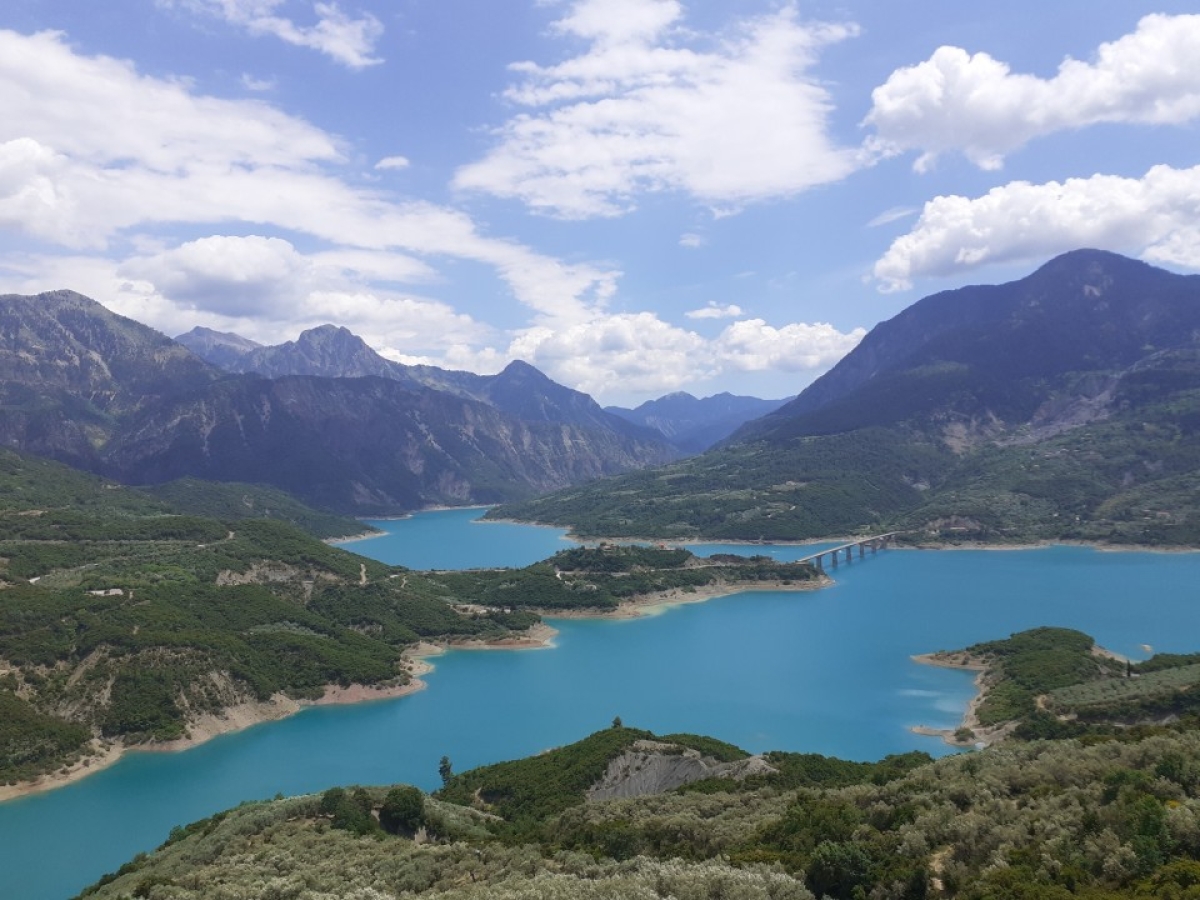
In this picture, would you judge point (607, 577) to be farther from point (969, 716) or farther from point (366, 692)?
point (969, 716)

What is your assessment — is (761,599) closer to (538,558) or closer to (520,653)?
(520,653)

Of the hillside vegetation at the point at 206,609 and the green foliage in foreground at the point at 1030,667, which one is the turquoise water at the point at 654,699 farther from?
the hillside vegetation at the point at 206,609

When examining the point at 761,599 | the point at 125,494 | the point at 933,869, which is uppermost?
the point at 125,494

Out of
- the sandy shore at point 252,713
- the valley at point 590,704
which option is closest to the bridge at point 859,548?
the valley at point 590,704

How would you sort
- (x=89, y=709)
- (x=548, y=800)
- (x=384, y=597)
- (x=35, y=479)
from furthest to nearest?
1. (x=35, y=479)
2. (x=384, y=597)
3. (x=89, y=709)
4. (x=548, y=800)

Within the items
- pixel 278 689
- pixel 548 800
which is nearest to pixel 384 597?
pixel 278 689

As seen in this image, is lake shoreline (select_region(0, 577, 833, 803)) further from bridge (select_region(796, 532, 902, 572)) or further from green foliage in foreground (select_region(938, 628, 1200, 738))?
green foliage in foreground (select_region(938, 628, 1200, 738))

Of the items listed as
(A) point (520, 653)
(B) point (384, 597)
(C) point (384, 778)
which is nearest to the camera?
(C) point (384, 778)

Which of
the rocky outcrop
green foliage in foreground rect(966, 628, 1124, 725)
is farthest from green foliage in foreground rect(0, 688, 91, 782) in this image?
green foliage in foreground rect(966, 628, 1124, 725)

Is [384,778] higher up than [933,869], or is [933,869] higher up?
[933,869]
